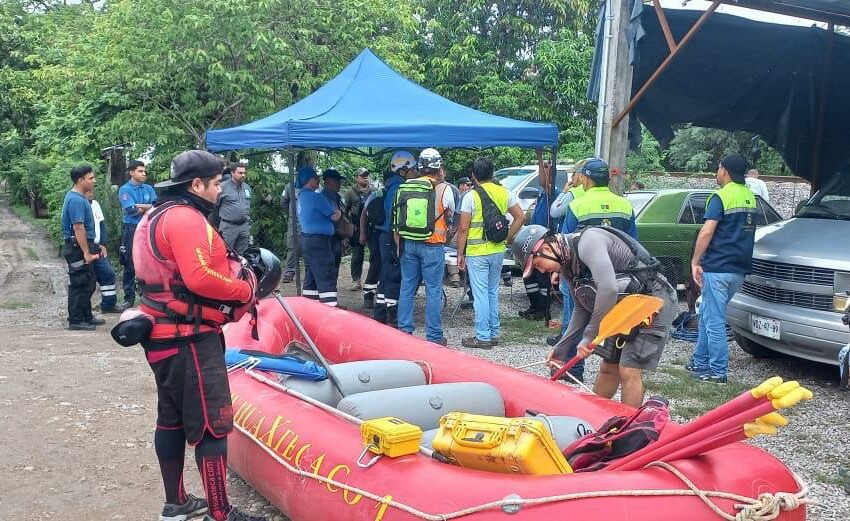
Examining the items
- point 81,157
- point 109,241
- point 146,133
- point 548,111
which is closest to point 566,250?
point 146,133

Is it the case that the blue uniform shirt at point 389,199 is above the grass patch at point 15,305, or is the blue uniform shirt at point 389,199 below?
above

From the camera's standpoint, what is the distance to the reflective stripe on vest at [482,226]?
25.3 feet

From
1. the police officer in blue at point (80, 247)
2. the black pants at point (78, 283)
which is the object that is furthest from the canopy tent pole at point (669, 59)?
the black pants at point (78, 283)

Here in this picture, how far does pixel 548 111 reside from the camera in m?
19.2

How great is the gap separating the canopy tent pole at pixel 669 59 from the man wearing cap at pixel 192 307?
5.05m

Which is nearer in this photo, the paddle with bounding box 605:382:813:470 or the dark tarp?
the paddle with bounding box 605:382:813:470

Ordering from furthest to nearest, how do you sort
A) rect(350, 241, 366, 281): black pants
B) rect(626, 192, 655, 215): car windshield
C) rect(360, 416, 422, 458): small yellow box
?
rect(350, 241, 366, 281): black pants
rect(626, 192, 655, 215): car windshield
rect(360, 416, 422, 458): small yellow box

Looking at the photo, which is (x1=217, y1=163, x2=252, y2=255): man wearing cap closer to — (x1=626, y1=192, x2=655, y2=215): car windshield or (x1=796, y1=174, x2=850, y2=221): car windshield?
(x1=626, y1=192, x2=655, y2=215): car windshield

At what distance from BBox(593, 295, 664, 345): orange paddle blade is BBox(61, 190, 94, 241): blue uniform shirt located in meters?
6.20

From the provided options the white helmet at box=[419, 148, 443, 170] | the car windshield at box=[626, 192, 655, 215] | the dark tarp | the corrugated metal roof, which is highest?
the corrugated metal roof

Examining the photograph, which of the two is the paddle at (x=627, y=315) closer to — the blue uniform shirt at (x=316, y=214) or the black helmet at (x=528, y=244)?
the black helmet at (x=528, y=244)

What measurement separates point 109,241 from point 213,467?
10363 millimetres

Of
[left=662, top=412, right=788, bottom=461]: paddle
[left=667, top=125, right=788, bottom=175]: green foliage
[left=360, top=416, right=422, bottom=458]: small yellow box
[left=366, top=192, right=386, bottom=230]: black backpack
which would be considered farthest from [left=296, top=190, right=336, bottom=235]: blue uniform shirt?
[left=667, top=125, right=788, bottom=175]: green foliage

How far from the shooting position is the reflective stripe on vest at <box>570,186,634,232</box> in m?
6.28
